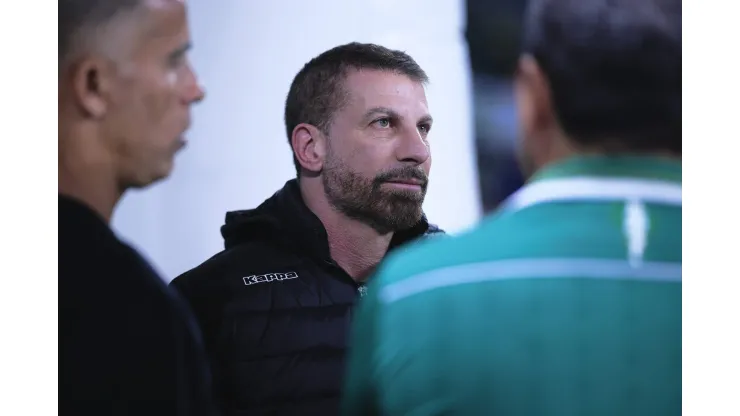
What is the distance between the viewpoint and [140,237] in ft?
→ 4.56

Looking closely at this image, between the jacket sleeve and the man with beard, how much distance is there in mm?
398

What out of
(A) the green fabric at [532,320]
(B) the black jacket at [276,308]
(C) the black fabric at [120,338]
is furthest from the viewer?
(B) the black jacket at [276,308]

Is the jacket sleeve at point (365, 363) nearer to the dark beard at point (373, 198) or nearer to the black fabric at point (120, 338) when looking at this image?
the black fabric at point (120, 338)

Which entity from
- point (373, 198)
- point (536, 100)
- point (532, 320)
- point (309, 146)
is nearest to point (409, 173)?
point (373, 198)

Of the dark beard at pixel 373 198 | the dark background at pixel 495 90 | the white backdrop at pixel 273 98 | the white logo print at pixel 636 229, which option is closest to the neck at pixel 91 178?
the white backdrop at pixel 273 98

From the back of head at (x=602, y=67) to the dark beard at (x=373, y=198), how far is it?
1.53ft

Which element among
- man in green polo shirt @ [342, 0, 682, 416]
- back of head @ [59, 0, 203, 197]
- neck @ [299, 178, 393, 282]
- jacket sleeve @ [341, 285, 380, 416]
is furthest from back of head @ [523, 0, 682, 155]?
back of head @ [59, 0, 203, 197]

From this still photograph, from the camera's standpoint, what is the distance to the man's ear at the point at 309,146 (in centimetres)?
144

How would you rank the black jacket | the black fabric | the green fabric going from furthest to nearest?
the black jacket → the black fabric → the green fabric

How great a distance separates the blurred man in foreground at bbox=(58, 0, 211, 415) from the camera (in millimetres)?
1231

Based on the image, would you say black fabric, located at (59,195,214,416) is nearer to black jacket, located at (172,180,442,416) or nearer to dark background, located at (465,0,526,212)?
black jacket, located at (172,180,442,416)

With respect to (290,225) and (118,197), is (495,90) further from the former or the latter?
(118,197)

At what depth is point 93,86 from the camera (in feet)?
4.34

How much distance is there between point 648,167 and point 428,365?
13.5 inches
